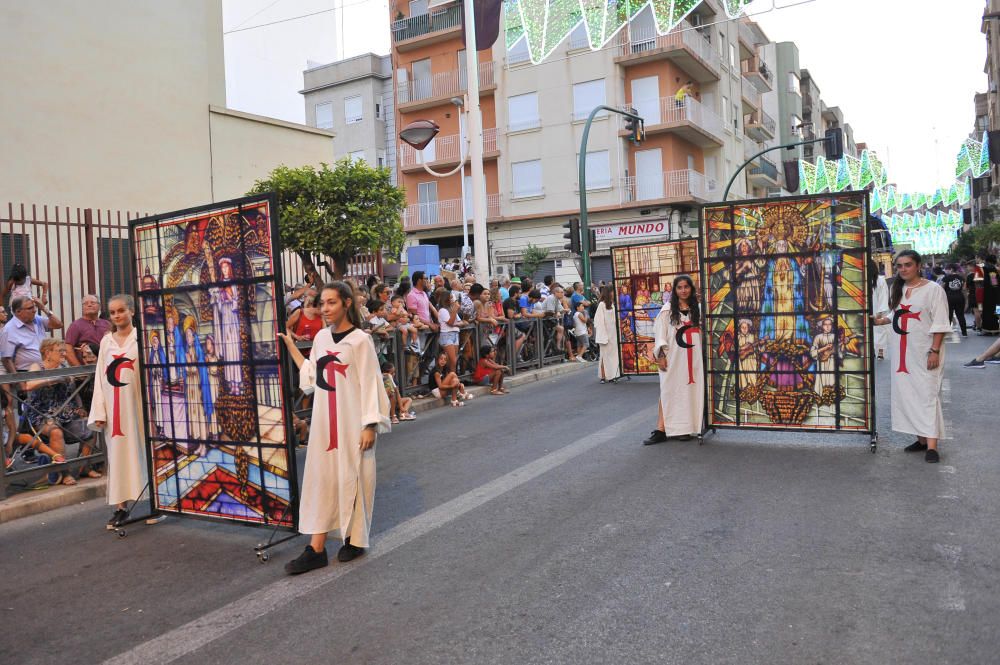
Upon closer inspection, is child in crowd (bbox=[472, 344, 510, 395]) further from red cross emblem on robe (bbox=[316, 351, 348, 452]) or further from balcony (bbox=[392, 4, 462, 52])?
balcony (bbox=[392, 4, 462, 52])

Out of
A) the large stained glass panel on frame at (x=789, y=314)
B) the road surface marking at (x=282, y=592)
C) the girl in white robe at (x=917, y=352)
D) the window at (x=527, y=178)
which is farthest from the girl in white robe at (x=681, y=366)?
the window at (x=527, y=178)

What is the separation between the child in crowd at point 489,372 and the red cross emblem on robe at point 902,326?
7.13 m

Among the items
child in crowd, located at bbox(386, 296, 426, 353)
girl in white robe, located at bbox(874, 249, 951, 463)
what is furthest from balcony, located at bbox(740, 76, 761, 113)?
girl in white robe, located at bbox(874, 249, 951, 463)

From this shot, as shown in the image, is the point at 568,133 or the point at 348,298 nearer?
the point at 348,298

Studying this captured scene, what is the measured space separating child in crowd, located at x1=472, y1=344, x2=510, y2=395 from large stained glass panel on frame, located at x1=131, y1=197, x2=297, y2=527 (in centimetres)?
806

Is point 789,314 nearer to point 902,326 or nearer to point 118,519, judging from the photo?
point 902,326

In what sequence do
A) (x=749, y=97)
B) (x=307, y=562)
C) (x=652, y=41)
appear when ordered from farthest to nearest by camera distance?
(x=749, y=97) → (x=652, y=41) → (x=307, y=562)

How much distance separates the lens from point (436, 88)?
41.2 metres

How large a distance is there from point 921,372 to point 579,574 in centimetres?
430

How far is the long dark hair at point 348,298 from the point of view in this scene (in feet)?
16.6

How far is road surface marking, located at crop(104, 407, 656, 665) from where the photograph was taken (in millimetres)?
3912

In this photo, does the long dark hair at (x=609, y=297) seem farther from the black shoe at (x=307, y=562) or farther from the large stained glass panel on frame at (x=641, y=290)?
the black shoe at (x=307, y=562)

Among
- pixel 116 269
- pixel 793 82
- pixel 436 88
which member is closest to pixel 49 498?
pixel 116 269

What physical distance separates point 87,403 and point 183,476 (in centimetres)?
245
